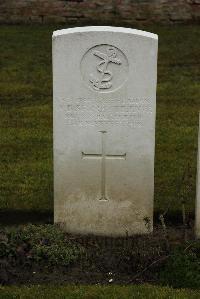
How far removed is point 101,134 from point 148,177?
1.70 ft

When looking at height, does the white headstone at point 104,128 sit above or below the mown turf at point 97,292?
above

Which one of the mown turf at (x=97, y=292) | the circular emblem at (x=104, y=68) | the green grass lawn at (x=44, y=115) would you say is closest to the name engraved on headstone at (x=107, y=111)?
the circular emblem at (x=104, y=68)

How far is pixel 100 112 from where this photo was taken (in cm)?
579

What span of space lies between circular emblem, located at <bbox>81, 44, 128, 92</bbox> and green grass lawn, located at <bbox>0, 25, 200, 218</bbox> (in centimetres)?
121

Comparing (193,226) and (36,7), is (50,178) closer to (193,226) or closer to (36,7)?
(193,226)

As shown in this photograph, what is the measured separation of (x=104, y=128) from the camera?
5.84 meters

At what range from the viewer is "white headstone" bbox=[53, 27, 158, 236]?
224 inches

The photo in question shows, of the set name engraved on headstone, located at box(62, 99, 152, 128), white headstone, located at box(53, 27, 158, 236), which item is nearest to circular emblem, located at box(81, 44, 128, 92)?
white headstone, located at box(53, 27, 158, 236)

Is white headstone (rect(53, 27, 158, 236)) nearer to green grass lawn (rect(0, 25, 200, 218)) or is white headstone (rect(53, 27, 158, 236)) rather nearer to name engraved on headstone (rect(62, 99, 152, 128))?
name engraved on headstone (rect(62, 99, 152, 128))

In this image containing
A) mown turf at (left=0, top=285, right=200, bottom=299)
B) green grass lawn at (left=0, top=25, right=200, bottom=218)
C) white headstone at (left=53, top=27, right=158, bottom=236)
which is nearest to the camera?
mown turf at (left=0, top=285, right=200, bottom=299)

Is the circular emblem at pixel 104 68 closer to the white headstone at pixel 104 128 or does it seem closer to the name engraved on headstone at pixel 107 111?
the white headstone at pixel 104 128

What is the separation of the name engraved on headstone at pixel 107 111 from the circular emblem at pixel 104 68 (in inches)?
5.0

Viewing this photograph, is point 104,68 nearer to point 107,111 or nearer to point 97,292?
point 107,111

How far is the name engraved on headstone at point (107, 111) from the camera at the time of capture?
5.78 m
